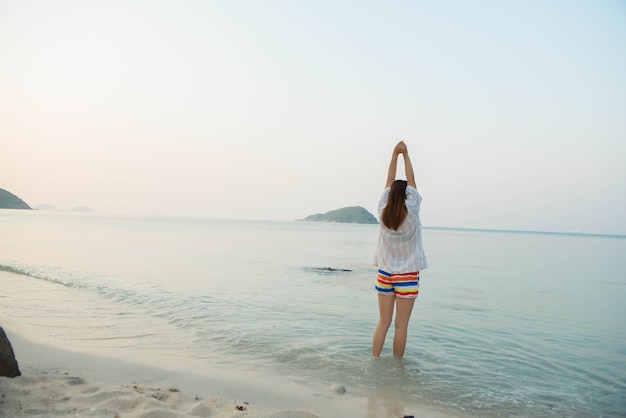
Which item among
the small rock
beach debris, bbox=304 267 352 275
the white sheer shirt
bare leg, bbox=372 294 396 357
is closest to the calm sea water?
bare leg, bbox=372 294 396 357

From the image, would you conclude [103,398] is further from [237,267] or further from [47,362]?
[237,267]

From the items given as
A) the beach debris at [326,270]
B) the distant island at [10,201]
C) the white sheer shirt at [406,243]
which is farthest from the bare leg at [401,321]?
the distant island at [10,201]

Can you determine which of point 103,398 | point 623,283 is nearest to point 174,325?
point 103,398

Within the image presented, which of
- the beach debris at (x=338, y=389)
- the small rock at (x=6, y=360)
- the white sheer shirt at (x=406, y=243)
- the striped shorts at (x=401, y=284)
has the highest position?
the white sheer shirt at (x=406, y=243)

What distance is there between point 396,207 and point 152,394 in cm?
336

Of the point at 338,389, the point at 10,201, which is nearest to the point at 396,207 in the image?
the point at 338,389

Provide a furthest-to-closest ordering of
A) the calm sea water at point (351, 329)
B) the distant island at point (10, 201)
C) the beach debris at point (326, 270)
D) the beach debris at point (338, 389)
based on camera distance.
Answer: the distant island at point (10, 201), the beach debris at point (326, 270), the calm sea water at point (351, 329), the beach debris at point (338, 389)

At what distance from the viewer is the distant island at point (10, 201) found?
5464 inches

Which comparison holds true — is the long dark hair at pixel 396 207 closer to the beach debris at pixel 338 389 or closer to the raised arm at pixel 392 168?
the raised arm at pixel 392 168

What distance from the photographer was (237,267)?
16906mm

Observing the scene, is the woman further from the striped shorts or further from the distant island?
the distant island

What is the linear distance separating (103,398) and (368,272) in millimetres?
14350

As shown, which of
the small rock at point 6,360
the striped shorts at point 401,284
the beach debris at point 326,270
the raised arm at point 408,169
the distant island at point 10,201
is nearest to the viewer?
the small rock at point 6,360

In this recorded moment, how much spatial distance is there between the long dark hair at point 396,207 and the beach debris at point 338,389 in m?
1.98
